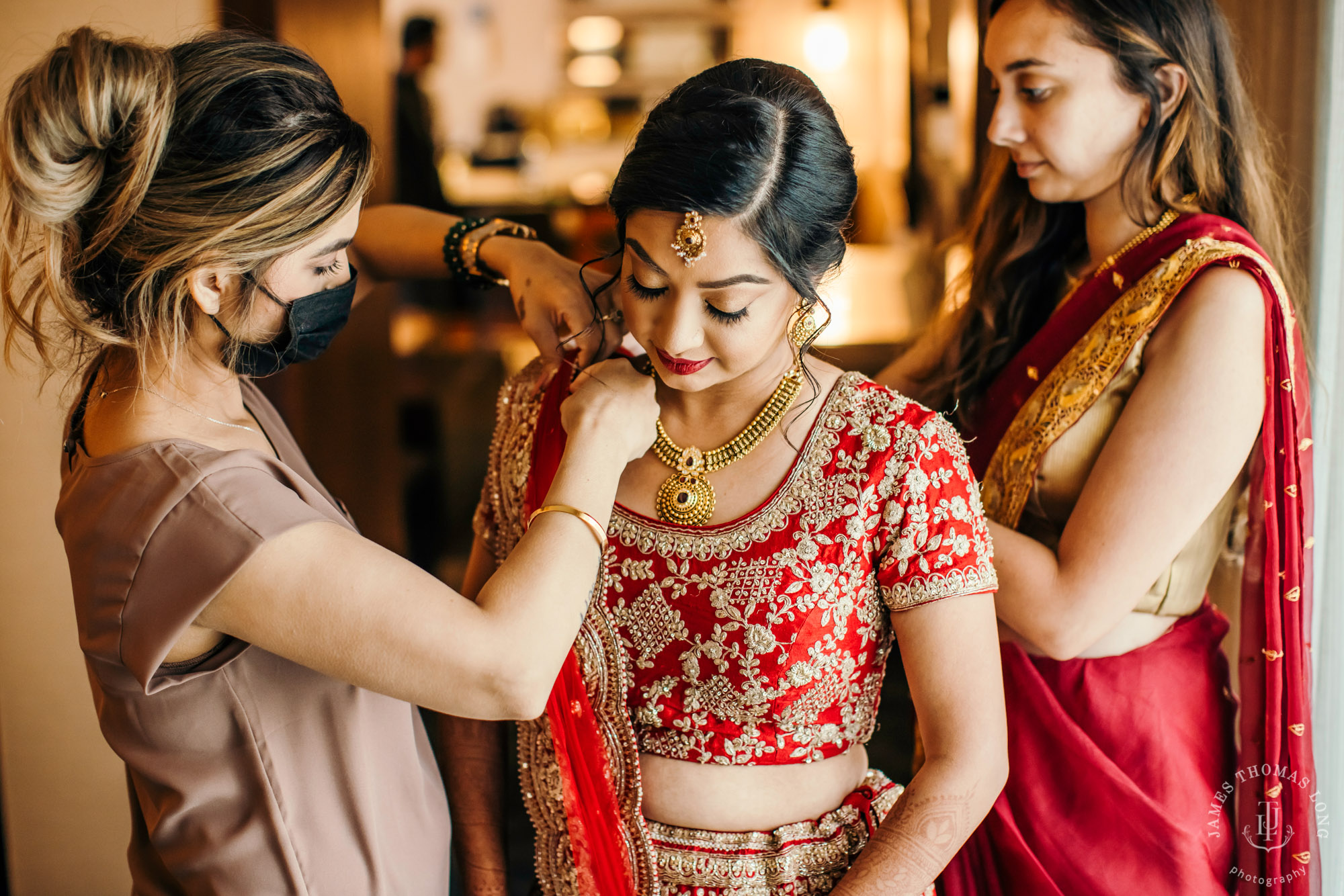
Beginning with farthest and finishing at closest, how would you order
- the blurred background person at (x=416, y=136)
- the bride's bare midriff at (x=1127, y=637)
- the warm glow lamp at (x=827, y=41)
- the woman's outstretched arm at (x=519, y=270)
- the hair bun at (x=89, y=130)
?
the warm glow lamp at (x=827, y=41)
the blurred background person at (x=416, y=136)
the bride's bare midriff at (x=1127, y=637)
the woman's outstretched arm at (x=519, y=270)
the hair bun at (x=89, y=130)

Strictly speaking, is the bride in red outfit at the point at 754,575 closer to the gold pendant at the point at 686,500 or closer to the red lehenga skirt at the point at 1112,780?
the gold pendant at the point at 686,500

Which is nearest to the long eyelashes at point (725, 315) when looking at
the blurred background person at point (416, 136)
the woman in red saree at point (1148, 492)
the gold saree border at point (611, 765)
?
the gold saree border at point (611, 765)

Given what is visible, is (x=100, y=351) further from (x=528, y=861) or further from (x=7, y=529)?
(x=528, y=861)

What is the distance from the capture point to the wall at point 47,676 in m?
1.93

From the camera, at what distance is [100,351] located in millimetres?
1078

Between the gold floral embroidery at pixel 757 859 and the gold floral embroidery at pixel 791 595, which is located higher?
the gold floral embroidery at pixel 791 595

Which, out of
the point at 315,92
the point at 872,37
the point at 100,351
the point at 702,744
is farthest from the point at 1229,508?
the point at 872,37

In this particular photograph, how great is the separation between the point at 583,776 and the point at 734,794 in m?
0.18

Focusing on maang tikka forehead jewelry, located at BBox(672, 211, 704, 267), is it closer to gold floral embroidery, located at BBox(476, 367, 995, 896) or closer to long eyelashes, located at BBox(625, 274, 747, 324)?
long eyelashes, located at BBox(625, 274, 747, 324)

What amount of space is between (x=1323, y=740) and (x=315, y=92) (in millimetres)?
1734

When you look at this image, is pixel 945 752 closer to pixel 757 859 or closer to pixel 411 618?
pixel 757 859

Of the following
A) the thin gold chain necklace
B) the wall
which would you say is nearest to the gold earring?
the thin gold chain necklace

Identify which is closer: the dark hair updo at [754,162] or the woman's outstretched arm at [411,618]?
the woman's outstretched arm at [411,618]

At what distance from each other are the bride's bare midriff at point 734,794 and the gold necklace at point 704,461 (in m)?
0.30
